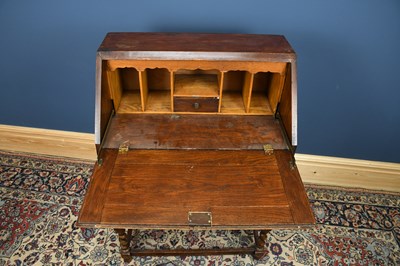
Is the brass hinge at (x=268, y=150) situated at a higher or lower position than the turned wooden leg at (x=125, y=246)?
higher

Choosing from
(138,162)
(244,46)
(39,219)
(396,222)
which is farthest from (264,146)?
(39,219)

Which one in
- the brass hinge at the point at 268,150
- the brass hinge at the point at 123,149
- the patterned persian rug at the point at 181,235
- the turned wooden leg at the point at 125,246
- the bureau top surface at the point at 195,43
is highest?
the bureau top surface at the point at 195,43

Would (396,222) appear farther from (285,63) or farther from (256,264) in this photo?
(285,63)

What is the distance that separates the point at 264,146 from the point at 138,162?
582 millimetres

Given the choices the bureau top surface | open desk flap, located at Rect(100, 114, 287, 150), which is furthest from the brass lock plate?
the bureau top surface

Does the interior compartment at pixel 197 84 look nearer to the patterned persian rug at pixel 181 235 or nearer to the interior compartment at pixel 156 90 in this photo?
the interior compartment at pixel 156 90

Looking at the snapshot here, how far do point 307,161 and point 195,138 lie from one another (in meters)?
1.08

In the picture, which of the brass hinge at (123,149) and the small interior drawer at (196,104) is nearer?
the brass hinge at (123,149)

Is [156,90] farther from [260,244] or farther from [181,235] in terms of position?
[260,244]

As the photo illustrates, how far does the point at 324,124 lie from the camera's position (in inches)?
77.2

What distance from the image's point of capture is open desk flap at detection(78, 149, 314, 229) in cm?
113

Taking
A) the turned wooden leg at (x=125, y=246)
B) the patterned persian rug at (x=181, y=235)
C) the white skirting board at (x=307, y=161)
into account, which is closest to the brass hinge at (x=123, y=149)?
the turned wooden leg at (x=125, y=246)

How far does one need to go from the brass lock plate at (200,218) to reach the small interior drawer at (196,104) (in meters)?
0.56

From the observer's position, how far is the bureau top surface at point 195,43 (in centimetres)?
128
